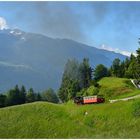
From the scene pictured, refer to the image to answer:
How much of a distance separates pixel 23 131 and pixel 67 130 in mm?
6657

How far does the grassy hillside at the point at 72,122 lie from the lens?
54.0 meters

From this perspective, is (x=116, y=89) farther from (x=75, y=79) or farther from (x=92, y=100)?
(x=75, y=79)

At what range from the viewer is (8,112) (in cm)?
6581

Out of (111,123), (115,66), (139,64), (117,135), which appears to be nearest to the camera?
(117,135)

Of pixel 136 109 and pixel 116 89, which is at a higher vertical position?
pixel 116 89

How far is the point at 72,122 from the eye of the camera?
59.4 metres

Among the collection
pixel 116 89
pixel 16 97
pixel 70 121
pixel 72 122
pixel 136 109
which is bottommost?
pixel 72 122

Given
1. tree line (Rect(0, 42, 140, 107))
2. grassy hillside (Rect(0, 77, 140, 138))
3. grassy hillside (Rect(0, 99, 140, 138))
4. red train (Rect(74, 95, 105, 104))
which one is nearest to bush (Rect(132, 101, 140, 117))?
grassy hillside (Rect(0, 77, 140, 138))

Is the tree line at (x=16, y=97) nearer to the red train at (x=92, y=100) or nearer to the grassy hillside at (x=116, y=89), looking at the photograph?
the grassy hillside at (x=116, y=89)

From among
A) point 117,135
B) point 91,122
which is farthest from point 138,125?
point 91,122

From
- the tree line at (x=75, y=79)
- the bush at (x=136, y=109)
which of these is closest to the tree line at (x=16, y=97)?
the tree line at (x=75, y=79)

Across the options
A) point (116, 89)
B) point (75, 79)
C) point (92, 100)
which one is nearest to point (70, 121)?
point (92, 100)

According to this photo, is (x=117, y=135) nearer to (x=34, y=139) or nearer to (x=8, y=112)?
(x=34, y=139)

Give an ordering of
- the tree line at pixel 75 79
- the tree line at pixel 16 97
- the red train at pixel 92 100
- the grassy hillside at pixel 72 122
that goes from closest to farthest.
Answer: the grassy hillside at pixel 72 122 → the red train at pixel 92 100 → the tree line at pixel 16 97 → the tree line at pixel 75 79
